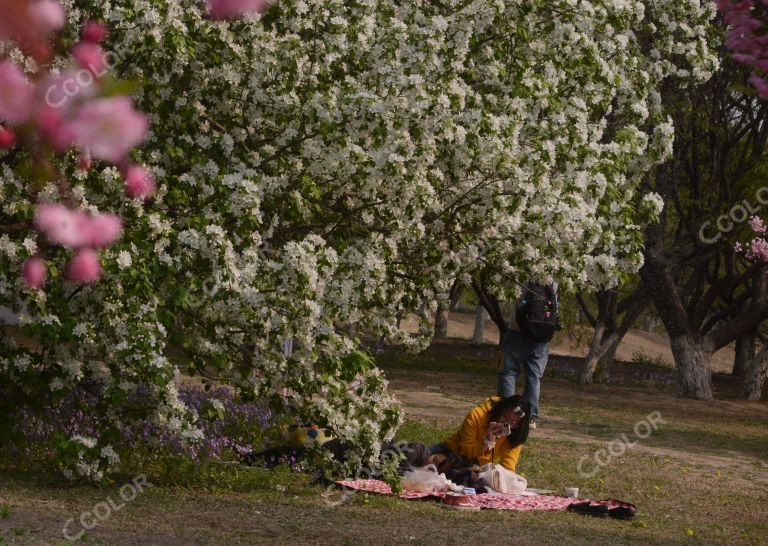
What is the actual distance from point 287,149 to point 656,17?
6.96m

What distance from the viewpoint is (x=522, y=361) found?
47.2 feet

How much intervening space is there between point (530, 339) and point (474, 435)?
3657mm

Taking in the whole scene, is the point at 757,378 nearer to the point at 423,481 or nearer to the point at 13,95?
the point at 423,481

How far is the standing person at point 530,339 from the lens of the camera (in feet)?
45.1

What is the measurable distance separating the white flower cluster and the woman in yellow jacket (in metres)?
1.32

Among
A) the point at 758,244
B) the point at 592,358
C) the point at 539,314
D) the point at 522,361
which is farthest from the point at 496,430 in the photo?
the point at 592,358

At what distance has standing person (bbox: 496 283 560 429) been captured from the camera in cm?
1373

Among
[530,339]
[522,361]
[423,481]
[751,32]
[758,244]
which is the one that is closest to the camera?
[751,32]

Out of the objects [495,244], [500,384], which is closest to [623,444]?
[500,384]

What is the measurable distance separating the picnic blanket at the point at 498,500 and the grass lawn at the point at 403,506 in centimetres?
19

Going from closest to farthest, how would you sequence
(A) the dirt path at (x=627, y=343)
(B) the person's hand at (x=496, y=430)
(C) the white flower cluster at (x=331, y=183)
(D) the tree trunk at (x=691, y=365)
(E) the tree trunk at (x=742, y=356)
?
(C) the white flower cluster at (x=331, y=183) → (B) the person's hand at (x=496, y=430) → (D) the tree trunk at (x=691, y=365) → (E) the tree trunk at (x=742, y=356) → (A) the dirt path at (x=627, y=343)

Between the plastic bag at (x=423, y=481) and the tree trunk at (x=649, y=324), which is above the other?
the tree trunk at (x=649, y=324)

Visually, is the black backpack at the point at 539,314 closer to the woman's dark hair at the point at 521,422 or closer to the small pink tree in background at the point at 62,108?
the woman's dark hair at the point at 521,422

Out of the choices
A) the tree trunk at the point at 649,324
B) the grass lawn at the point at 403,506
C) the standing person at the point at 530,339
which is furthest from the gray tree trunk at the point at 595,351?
the tree trunk at the point at 649,324
